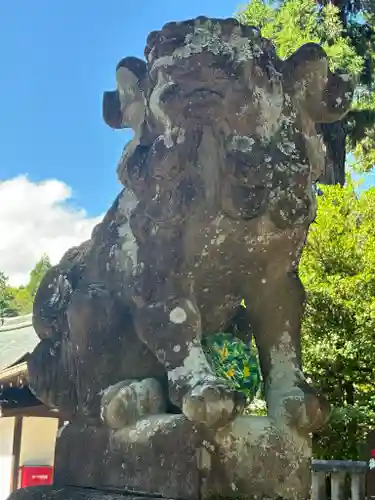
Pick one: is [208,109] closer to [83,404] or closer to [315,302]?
[83,404]

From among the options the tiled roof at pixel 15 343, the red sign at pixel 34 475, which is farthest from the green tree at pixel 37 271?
the red sign at pixel 34 475

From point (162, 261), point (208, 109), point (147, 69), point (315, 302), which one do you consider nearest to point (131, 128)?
point (147, 69)

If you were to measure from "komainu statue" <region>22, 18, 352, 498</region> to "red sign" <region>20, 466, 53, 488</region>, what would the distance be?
6.92 meters

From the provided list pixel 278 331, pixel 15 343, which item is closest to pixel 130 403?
pixel 278 331

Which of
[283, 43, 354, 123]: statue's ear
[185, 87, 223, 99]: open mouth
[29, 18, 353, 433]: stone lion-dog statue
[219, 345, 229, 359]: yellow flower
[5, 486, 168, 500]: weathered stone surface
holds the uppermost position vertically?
[283, 43, 354, 123]: statue's ear

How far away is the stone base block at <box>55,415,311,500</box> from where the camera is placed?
1.51m

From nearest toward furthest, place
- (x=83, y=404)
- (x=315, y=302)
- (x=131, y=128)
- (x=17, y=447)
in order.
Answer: (x=83, y=404)
(x=131, y=128)
(x=315, y=302)
(x=17, y=447)

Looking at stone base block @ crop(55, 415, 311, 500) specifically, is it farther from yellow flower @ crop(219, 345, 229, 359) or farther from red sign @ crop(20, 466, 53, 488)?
red sign @ crop(20, 466, 53, 488)

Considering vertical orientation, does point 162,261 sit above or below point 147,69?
below

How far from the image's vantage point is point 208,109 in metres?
1.72

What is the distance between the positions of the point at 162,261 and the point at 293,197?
1.32 ft

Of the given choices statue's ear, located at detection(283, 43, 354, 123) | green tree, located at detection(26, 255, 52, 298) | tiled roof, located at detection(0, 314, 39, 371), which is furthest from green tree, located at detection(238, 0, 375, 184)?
green tree, located at detection(26, 255, 52, 298)

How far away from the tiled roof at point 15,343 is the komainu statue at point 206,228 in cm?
605

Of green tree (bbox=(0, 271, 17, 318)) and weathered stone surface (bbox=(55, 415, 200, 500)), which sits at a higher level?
green tree (bbox=(0, 271, 17, 318))
